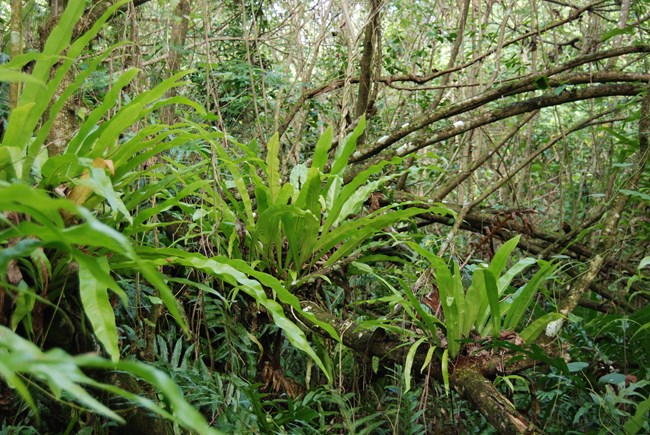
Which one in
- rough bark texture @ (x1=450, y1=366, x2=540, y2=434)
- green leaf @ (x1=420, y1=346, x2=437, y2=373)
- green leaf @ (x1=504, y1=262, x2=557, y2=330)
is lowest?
rough bark texture @ (x1=450, y1=366, x2=540, y2=434)

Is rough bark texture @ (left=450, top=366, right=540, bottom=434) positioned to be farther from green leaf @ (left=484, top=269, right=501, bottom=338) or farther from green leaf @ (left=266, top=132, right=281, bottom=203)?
green leaf @ (left=266, top=132, right=281, bottom=203)

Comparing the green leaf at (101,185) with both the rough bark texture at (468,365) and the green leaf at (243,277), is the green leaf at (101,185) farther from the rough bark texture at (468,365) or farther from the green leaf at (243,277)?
the rough bark texture at (468,365)

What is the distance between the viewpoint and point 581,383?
226cm

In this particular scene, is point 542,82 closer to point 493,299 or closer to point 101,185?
point 493,299

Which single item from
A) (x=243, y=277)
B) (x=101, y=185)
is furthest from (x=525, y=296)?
(x=101, y=185)

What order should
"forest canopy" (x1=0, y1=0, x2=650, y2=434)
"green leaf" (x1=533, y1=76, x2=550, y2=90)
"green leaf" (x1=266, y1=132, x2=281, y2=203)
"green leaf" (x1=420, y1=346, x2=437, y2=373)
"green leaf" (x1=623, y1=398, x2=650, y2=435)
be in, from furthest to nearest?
1. "green leaf" (x1=533, y1=76, x2=550, y2=90)
2. "green leaf" (x1=266, y1=132, x2=281, y2=203)
3. "green leaf" (x1=420, y1=346, x2=437, y2=373)
4. "green leaf" (x1=623, y1=398, x2=650, y2=435)
5. "forest canopy" (x1=0, y1=0, x2=650, y2=434)

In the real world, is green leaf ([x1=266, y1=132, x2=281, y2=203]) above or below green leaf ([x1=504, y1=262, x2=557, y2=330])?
above

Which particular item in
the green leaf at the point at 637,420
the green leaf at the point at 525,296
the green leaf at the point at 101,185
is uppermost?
the green leaf at the point at 101,185

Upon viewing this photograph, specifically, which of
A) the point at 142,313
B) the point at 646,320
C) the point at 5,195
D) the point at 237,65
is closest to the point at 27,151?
the point at 5,195

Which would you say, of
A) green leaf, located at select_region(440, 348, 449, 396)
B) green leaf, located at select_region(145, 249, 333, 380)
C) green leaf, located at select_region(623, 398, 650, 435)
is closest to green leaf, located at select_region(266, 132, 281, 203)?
green leaf, located at select_region(145, 249, 333, 380)

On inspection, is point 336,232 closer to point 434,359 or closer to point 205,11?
point 434,359

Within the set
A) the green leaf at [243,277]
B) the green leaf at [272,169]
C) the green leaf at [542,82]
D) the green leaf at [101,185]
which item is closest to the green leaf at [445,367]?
the green leaf at [243,277]

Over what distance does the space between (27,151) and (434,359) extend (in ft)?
4.68

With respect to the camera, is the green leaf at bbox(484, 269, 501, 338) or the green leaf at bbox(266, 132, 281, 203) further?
the green leaf at bbox(266, 132, 281, 203)
